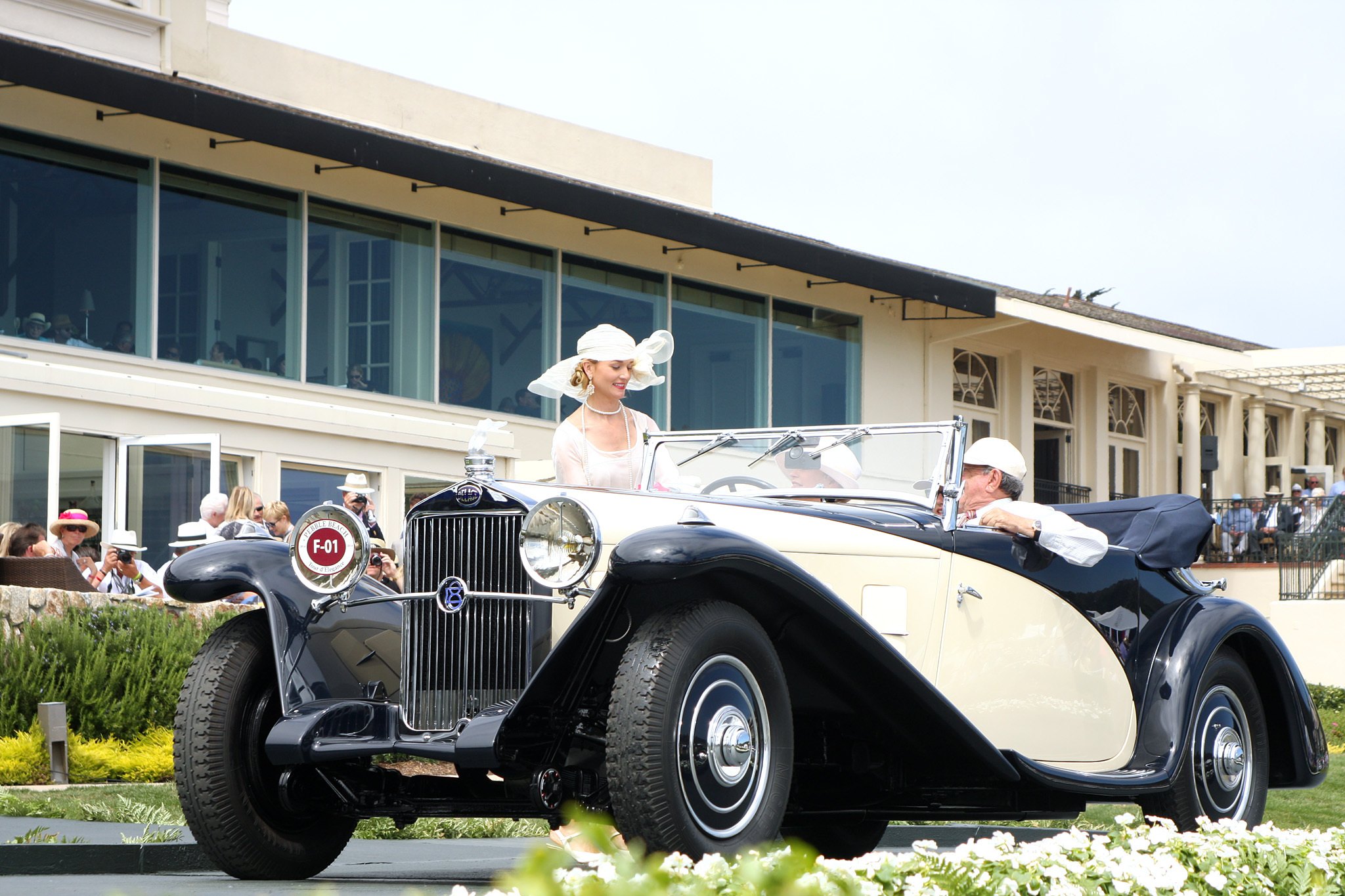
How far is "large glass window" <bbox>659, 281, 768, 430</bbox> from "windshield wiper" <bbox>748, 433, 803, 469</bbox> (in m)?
15.9

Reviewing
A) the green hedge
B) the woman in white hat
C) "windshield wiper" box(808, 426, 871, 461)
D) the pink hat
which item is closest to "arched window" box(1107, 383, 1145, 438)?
the pink hat

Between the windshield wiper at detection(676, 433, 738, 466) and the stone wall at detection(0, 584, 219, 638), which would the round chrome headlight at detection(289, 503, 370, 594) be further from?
the stone wall at detection(0, 584, 219, 638)

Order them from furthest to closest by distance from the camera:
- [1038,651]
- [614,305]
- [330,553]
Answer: [614,305]
[1038,651]
[330,553]

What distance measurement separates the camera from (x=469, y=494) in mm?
5230

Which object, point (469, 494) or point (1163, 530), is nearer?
point (469, 494)

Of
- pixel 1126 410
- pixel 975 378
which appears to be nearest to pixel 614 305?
pixel 975 378

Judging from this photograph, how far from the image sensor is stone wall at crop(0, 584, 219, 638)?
1029 centimetres

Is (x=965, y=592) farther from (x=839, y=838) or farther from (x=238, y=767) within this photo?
(x=238, y=767)

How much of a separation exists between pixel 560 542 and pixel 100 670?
6.14m

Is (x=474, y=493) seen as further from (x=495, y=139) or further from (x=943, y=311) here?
(x=943, y=311)

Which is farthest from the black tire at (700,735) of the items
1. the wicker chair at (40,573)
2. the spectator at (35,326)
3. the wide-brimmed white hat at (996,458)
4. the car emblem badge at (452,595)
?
the spectator at (35,326)

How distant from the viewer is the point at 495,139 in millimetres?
23688

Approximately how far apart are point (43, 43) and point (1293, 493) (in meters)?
21.4

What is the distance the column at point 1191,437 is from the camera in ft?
101
